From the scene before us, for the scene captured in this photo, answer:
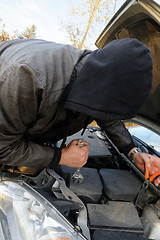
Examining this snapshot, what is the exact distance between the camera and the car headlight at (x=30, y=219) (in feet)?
2.40

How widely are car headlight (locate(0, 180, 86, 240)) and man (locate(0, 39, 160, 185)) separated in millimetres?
193

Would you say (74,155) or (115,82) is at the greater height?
(115,82)

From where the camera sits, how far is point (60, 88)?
865mm

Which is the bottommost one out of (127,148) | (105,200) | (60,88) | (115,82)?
(105,200)

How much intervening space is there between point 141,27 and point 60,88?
3.08 ft

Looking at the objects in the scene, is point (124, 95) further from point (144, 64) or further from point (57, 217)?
point (57, 217)

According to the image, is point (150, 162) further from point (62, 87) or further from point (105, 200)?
point (62, 87)

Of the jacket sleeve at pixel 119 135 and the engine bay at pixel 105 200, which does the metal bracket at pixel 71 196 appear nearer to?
the engine bay at pixel 105 200

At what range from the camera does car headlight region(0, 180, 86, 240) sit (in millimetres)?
730

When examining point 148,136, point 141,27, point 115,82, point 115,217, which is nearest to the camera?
point 115,82

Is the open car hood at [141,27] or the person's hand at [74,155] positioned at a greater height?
the open car hood at [141,27]

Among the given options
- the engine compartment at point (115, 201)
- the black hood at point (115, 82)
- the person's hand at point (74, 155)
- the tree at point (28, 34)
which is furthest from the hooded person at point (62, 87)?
the tree at point (28, 34)

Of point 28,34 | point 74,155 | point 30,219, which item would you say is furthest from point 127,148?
point 28,34

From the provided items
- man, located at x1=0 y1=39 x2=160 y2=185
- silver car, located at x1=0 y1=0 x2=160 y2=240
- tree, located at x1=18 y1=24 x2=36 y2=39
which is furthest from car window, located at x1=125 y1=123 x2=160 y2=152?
tree, located at x1=18 y1=24 x2=36 y2=39
